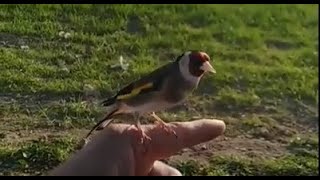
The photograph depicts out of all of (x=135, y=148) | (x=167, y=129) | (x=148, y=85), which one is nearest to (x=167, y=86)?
(x=148, y=85)

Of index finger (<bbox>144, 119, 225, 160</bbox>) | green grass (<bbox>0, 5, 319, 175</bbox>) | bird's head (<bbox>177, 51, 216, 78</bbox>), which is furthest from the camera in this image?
green grass (<bbox>0, 5, 319, 175</bbox>)

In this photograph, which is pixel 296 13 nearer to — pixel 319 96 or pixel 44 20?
pixel 319 96

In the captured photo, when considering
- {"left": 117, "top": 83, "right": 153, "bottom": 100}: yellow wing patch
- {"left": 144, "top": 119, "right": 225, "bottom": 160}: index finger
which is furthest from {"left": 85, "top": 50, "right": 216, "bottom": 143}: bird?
{"left": 144, "top": 119, "right": 225, "bottom": 160}: index finger

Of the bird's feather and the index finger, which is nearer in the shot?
the index finger

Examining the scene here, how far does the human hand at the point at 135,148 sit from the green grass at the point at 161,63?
150cm

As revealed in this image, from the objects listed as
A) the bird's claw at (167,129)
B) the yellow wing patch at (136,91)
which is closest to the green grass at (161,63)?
the yellow wing patch at (136,91)

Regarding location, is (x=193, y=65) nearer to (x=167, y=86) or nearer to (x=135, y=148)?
(x=167, y=86)

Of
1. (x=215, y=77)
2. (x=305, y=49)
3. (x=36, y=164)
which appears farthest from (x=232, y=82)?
(x=36, y=164)

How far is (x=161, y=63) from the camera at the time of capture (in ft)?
20.0

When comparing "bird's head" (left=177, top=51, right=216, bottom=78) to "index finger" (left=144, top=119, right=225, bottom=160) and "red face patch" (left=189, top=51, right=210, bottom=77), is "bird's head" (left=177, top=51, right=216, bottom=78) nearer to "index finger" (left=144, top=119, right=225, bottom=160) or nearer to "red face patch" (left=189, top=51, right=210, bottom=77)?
"red face patch" (left=189, top=51, right=210, bottom=77)

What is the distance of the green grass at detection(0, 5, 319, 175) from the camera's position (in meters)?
5.00

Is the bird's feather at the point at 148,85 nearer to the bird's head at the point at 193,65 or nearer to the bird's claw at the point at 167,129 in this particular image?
the bird's head at the point at 193,65

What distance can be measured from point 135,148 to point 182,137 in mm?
187

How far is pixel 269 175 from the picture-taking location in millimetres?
4633
